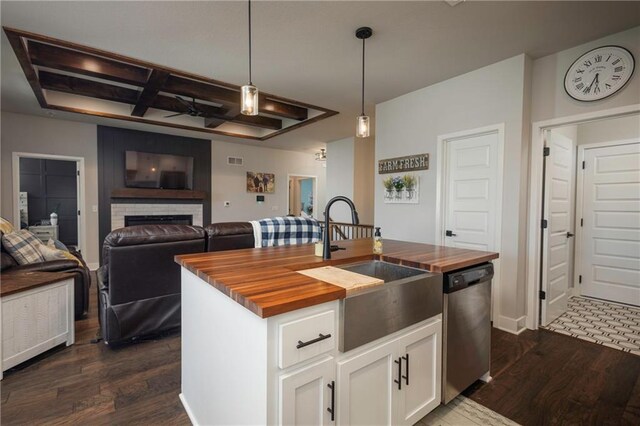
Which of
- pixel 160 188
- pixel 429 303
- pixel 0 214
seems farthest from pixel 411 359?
pixel 0 214

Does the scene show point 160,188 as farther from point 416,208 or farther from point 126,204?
point 416,208

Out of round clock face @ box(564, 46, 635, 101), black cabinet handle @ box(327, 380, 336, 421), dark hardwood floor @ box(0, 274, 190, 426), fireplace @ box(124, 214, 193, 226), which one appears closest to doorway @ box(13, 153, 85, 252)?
fireplace @ box(124, 214, 193, 226)

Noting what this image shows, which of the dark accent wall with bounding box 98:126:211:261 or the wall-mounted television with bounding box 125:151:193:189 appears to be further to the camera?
the wall-mounted television with bounding box 125:151:193:189

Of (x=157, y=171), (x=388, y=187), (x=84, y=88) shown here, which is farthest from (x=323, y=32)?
(x=157, y=171)

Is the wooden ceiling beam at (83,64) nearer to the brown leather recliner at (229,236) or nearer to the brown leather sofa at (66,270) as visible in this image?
the brown leather sofa at (66,270)

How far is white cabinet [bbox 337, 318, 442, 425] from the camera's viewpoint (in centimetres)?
128

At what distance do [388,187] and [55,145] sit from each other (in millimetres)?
5544

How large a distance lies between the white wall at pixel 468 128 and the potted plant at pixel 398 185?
173mm

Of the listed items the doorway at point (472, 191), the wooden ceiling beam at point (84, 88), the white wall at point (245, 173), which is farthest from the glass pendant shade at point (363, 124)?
the white wall at point (245, 173)

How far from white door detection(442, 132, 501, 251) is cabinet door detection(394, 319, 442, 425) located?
6.35 ft

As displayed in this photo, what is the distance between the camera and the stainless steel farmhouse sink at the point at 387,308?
1.25m

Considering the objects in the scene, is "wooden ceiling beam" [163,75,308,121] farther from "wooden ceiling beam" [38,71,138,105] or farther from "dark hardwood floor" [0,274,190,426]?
"dark hardwood floor" [0,274,190,426]

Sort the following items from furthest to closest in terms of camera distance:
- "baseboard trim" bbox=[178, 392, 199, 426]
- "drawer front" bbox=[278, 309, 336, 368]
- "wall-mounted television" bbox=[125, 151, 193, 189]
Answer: "wall-mounted television" bbox=[125, 151, 193, 189] → "baseboard trim" bbox=[178, 392, 199, 426] → "drawer front" bbox=[278, 309, 336, 368]

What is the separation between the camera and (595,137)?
3.81 m
